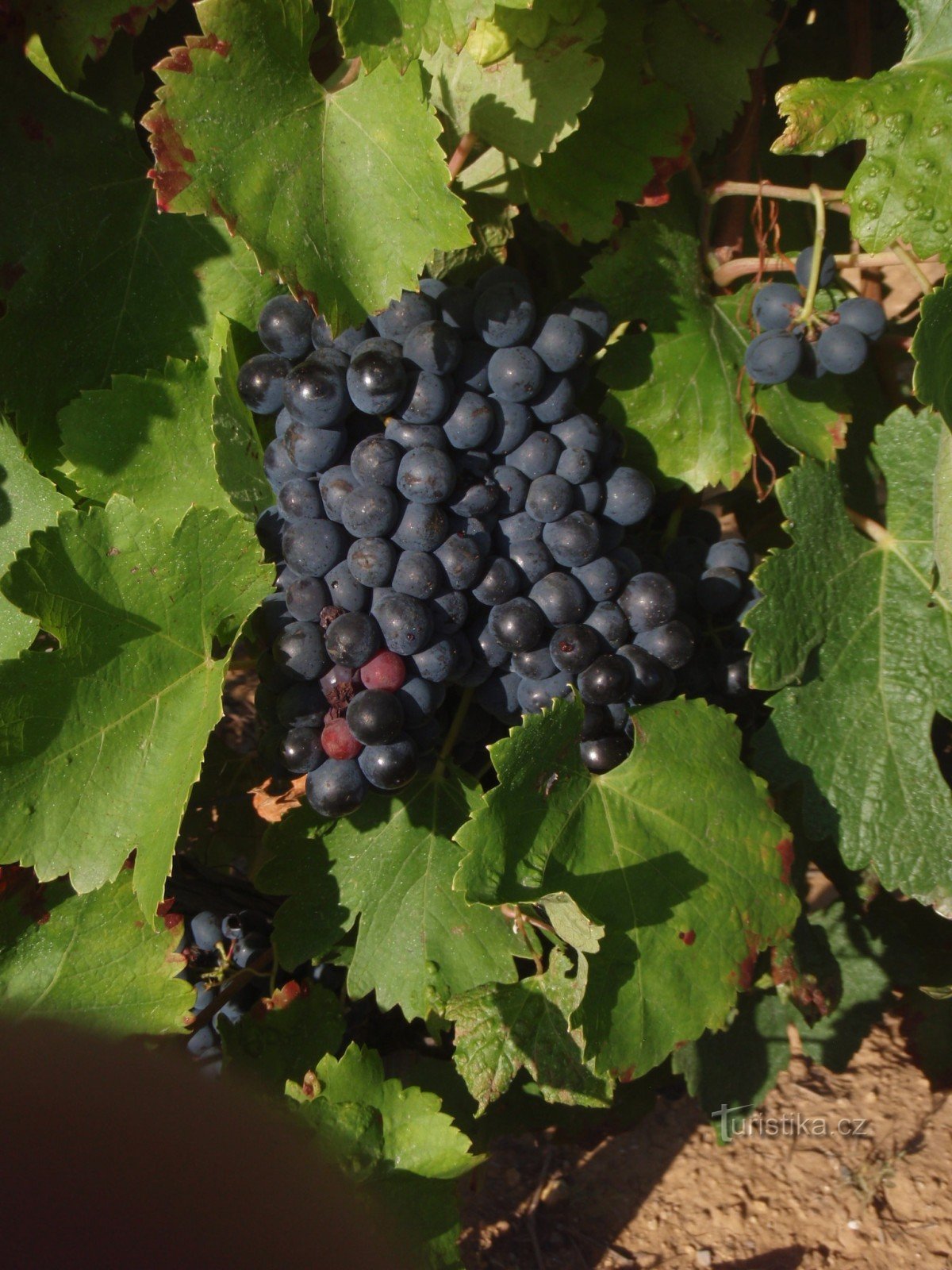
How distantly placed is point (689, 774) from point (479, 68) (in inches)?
40.2

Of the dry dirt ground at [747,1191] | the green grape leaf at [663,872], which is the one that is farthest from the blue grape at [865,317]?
the dry dirt ground at [747,1191]

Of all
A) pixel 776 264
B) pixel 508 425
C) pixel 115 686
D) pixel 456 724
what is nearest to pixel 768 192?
pixel 776 264

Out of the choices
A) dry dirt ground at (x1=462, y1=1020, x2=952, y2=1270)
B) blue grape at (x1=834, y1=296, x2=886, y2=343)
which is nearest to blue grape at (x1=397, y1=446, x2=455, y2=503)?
blue grape at (x1=834, y1=296, x2=886, y2=343)

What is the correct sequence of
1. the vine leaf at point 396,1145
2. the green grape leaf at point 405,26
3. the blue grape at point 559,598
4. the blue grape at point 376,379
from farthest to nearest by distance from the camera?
the vine leaf at point 396,1145 → the blue grape at point 559,598 → the blue grape at point 376,379 → the green grape leaf at point 405,26

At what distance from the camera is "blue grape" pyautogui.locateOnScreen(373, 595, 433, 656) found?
48.8 inches

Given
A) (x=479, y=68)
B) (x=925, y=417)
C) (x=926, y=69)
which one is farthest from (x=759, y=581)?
(x=479, y=68)

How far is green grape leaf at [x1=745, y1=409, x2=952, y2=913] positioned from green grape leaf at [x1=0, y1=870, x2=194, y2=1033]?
98 centimetres

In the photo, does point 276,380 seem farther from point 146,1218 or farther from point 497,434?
A: point 146,1218

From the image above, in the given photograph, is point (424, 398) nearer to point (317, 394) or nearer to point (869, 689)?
point (317, 394)

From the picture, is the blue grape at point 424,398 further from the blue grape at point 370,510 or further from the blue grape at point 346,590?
the blue grape at point 346,590

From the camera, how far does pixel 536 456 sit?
1.33 m

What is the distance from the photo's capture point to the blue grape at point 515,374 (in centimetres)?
130

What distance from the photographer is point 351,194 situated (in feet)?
4.06

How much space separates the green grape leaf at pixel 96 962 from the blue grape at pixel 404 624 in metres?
0.59
